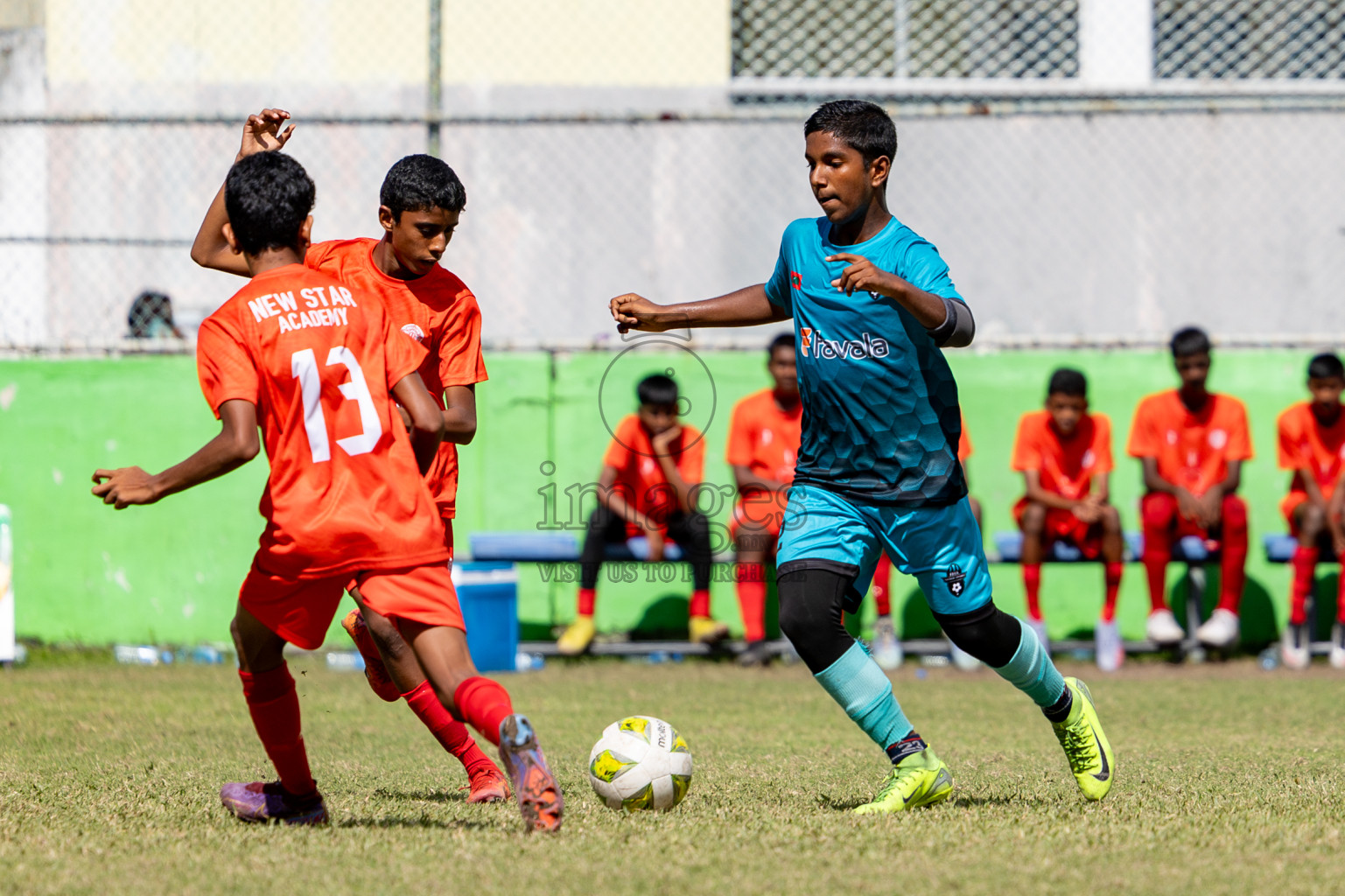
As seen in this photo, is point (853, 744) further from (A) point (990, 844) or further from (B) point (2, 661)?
(B) point (2, 661)

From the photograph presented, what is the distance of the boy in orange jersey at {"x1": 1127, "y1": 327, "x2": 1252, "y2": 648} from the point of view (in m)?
8.83

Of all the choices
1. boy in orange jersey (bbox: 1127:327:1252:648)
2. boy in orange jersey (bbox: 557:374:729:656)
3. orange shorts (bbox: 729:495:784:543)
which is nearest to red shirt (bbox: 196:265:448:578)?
boy in orange jersey (bbox: 557:374:729:656)

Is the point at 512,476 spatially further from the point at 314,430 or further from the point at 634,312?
the point at 314,430

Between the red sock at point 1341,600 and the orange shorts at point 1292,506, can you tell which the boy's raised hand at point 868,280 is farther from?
the orange shorts at point 1292,506

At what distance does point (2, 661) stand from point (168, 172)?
4151mm

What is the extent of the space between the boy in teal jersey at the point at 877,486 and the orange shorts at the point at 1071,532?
4727 millimetres

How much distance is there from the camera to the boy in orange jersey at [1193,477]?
Answer: 883cm

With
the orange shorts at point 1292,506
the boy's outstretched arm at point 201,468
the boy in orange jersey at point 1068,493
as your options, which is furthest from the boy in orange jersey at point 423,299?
the orange shorts at point 1292,506

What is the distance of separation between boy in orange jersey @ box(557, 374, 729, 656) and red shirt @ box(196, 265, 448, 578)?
5190mm

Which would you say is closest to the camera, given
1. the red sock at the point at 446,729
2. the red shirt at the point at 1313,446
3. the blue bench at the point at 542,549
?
the red sock at the point at 446,729

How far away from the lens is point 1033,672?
170 inches

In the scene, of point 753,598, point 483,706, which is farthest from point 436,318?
point 753,598

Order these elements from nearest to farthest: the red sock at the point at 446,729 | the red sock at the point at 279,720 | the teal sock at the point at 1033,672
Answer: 1. the red sock at the point at 279,720
2. the teal sock at the point at 1033,672
3. the red sock at the point at 446,729

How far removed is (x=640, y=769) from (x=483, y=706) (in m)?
0.78
